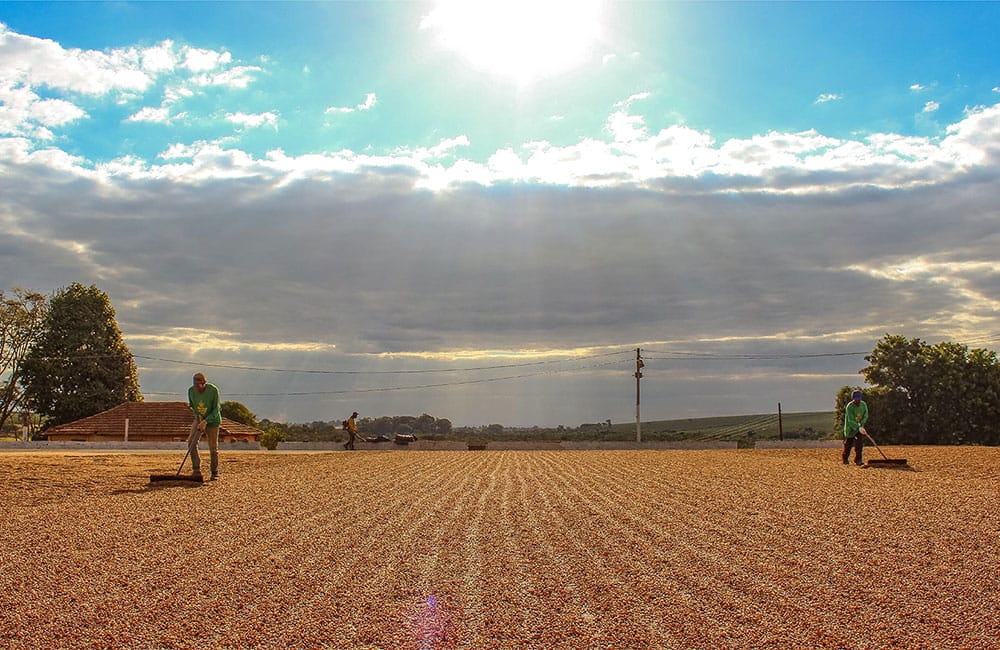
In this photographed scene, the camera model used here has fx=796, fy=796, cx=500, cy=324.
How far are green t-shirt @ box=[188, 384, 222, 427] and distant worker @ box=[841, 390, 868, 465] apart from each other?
14.8m

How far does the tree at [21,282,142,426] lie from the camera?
52125mm

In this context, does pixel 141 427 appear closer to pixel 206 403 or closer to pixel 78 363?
pixel 78 363

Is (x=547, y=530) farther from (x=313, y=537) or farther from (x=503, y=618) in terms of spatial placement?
(x=503, y=618)

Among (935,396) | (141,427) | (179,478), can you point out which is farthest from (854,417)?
(141,427)

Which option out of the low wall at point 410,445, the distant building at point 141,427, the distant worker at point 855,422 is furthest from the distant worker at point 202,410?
the distant building at point 141,427

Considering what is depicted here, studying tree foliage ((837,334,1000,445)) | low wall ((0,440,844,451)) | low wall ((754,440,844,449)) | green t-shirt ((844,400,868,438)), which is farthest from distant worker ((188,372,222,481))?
tree foliage ((837,334,1000,445))

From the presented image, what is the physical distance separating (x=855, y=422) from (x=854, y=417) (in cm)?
18

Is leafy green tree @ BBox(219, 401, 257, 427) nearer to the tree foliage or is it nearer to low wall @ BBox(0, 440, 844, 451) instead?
low wall @ BBox(0, 440, 844, 451)

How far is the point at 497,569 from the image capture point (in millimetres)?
6859

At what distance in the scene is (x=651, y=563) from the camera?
7.08 m

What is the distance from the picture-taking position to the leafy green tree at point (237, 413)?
5753cm

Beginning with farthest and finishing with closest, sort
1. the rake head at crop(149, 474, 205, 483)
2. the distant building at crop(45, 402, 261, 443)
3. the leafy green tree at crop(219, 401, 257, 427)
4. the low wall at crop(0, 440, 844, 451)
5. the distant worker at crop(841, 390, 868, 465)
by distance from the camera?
the leafy green tree at crop(219, 401, 257, 427) < the distant building at crop(45, 402, 261, 443) < the low wall at crop(0, 440, 844, 451) < the distant worker at crop(841, 390, 868, 465) < the rake head at crop(149, 474, 205, 483)

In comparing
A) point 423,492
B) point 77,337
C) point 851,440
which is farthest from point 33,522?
point 77,337

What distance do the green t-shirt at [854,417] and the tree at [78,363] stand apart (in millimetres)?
46759
